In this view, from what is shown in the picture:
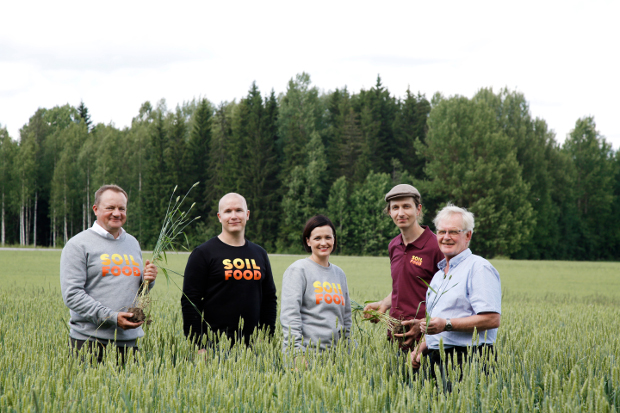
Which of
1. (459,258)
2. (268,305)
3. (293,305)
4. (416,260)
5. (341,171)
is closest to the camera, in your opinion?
(459,258)

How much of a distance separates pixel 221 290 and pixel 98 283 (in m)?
0.93

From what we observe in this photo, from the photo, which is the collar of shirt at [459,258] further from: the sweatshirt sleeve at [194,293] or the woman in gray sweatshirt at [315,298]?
the sweatshirt sleeve at [194,293]

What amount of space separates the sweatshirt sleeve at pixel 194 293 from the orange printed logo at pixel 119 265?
0.40 metres

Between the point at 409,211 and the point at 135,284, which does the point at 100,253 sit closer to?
the point at 135,284

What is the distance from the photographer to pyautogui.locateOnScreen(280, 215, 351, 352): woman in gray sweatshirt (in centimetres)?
389

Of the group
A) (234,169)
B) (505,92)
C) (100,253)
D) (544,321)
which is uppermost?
(505,92)

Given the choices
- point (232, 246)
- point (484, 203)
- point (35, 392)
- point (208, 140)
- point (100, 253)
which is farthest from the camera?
point (208, 140)

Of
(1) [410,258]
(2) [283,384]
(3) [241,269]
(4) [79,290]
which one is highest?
(1) [410,258]

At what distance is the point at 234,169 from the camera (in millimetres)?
50031

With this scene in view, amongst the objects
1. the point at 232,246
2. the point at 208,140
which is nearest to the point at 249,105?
the point at 208,140

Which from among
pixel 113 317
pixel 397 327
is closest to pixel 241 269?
pixel 113 317

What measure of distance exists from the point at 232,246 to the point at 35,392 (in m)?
1.99

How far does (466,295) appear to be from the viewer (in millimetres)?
3320

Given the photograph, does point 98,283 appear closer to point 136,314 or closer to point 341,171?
point 136,314
